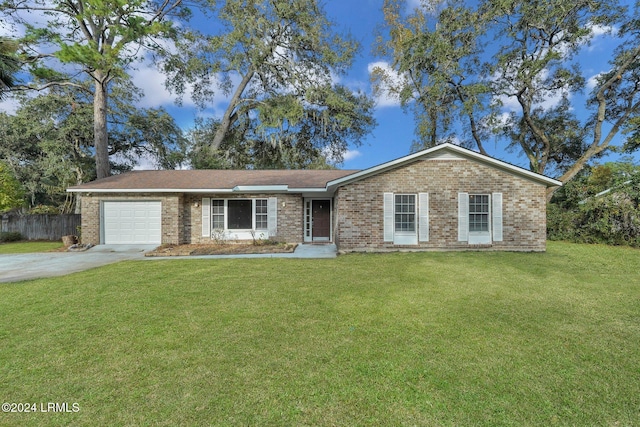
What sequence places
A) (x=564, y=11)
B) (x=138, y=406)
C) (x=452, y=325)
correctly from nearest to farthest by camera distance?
(x=138, y=406)
(x=452, y=325)
(x=564, y=11)

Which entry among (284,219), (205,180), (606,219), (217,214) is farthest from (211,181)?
(606,219)

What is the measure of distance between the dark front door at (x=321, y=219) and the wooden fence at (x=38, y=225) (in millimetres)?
13887

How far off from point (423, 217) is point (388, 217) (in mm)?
1293

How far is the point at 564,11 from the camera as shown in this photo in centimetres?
1688

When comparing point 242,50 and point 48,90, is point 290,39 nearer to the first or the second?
point 242,50

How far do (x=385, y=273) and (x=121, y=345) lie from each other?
5348 mm

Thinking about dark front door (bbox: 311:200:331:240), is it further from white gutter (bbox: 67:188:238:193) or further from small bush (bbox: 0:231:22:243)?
small bush (bbox: 0:231:22:243)

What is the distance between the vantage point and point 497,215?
412 inches

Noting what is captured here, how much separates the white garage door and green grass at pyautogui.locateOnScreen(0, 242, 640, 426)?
625 cm

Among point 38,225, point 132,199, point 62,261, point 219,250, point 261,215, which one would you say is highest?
point 132,199

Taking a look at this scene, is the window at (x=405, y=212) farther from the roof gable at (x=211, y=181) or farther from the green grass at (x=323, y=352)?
the green grass at (x=323, y=352)

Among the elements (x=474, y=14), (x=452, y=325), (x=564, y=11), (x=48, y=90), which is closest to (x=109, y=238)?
(x=452, y=325)

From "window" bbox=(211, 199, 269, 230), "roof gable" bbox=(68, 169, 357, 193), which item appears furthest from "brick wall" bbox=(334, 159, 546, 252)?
"window" bbox=(211, 199, 269, 230)

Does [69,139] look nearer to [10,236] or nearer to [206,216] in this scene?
[10,236]
